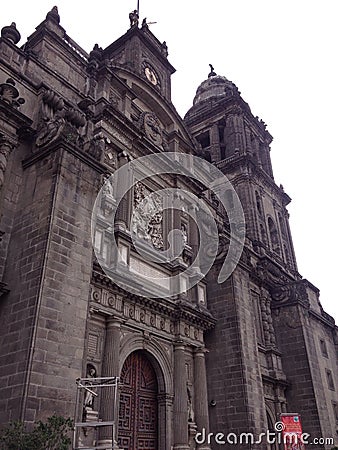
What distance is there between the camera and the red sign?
736 inches

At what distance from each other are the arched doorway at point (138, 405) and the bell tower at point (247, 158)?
14.7 meters

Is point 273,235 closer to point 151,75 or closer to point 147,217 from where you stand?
point 151,75

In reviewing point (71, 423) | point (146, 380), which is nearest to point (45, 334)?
point (71, 423)

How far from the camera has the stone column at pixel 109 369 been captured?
12062mm

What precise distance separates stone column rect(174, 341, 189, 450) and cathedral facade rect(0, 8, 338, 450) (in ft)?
0.12

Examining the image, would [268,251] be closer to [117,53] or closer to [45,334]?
[117,53]

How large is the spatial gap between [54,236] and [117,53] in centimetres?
1820

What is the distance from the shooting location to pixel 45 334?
9.76m

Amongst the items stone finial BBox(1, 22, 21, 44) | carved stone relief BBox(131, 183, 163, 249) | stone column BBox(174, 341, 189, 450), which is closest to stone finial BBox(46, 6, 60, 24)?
stone finial BBox(1, 22, 21, 44)

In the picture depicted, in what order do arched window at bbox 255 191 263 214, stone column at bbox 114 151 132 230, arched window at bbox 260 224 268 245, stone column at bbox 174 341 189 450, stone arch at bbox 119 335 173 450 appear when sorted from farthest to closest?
1. arched window at bbox 255 191 263 214
2. arched window at bbox 260 224 268 245
3. stone column at bbox 114 151 132 230
4. stone column at bbox 174 341 189 450
5. stone arch at bbox 119 335 173 450

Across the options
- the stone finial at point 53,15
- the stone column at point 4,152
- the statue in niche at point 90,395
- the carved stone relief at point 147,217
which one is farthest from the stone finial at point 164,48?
the statue in niche at point 90,395

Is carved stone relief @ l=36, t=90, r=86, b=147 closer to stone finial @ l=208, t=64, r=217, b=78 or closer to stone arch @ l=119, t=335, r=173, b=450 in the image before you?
stone arch @ l=119, t=335, r=173, b=450

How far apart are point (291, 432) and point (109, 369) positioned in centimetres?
1009

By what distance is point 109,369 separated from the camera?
12.8 m
